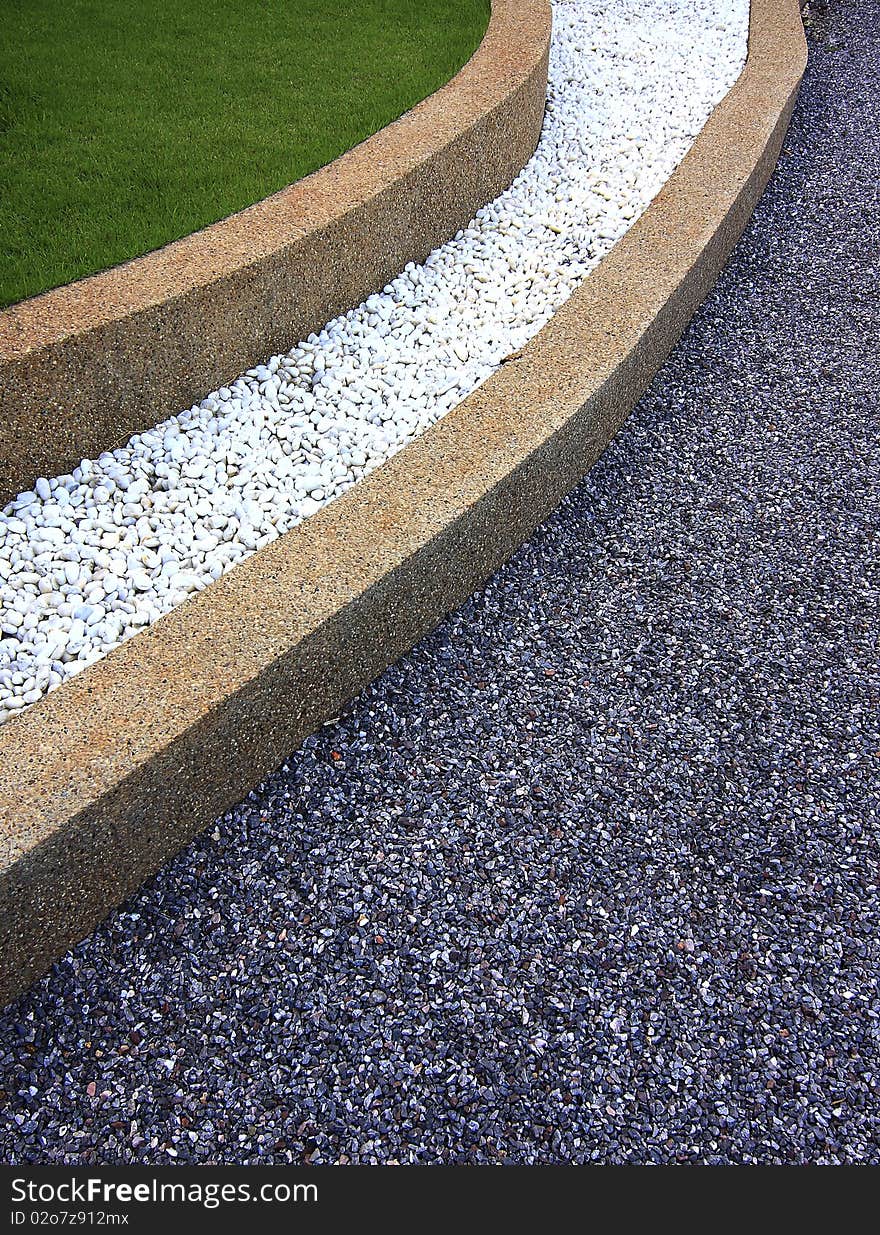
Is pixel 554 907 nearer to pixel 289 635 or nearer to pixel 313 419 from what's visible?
pixel 289 635

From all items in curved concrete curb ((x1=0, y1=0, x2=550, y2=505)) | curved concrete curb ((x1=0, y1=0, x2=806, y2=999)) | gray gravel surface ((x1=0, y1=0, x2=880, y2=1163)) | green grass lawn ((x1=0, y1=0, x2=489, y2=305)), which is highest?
green grass lawn ((x1=0, y1=0, x2=489, y2=305))

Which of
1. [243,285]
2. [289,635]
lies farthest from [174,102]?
[289,635]

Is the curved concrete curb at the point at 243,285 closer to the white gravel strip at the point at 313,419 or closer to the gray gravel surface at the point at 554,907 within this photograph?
the white gravel strip at the point at 313,419

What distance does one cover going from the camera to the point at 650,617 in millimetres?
3312

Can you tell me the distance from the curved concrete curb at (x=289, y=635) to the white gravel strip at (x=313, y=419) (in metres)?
0.25

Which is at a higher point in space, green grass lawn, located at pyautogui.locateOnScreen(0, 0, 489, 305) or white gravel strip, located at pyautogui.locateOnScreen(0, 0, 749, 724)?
green grass lawn, located at pyautogui.locateOnScreen(0, 0, 489, 305)

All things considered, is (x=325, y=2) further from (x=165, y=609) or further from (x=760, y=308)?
(x=165, y=609)

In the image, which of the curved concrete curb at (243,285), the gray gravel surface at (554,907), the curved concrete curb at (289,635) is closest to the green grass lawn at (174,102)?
the curved concrete curb at (243,285)

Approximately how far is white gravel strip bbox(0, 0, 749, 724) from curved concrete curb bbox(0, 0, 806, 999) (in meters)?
0.25

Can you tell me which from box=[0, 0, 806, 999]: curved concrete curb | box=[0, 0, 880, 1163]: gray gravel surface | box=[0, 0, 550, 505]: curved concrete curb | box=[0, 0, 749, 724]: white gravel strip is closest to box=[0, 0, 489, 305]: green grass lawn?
box=[0, 0, 550, 505]: curved concrete curb

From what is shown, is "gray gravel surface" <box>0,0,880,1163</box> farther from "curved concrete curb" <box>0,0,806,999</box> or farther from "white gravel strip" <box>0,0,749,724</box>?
"white gravel strip" <box>0,0,749,724</box>

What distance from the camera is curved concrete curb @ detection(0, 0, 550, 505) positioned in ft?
10.6

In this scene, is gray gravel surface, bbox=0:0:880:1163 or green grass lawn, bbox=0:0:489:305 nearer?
gray gravel surface, bbox=0:0:880:1163

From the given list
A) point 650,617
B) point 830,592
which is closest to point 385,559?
point 650,617
